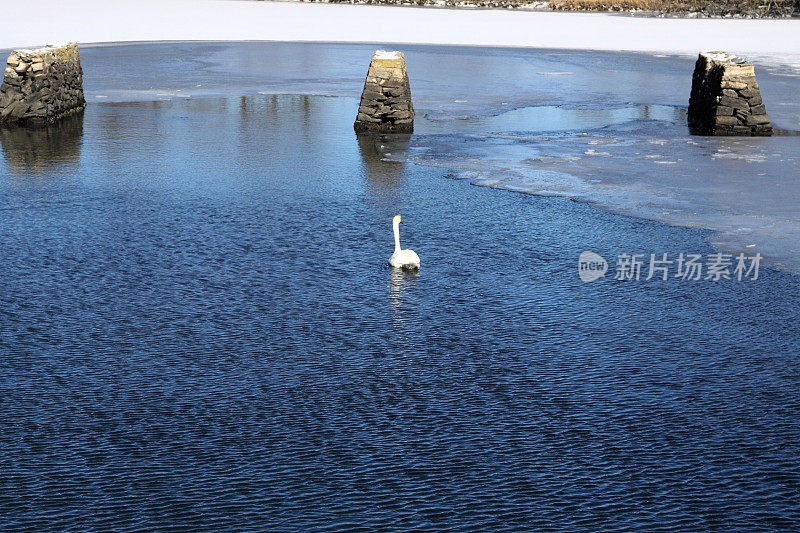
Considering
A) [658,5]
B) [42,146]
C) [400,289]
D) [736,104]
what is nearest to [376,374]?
[400,289]

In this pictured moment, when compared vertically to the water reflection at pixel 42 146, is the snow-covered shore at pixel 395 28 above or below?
above

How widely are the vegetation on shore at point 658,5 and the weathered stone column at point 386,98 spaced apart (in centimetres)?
4326

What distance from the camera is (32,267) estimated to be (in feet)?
31.3

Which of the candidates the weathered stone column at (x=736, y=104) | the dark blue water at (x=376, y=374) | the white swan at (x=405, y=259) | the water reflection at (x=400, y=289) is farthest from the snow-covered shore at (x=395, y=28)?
the water reflection at (x=400, y=289)

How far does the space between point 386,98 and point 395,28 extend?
27766 mm

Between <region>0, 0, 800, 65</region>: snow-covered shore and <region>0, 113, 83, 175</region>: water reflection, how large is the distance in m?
15.6

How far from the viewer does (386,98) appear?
17.9 m

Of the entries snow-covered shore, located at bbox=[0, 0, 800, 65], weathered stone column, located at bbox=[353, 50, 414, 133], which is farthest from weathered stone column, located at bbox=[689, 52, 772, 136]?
snow-covered shore, located at bbox=[0, 0, 800, 65]

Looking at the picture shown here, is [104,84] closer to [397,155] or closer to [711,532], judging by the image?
[397,155]

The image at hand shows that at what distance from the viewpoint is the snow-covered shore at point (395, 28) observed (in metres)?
37.0

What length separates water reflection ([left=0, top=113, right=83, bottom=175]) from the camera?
14.8m

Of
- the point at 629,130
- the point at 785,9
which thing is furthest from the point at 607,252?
the point at 785,9

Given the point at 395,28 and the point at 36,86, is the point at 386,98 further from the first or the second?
the point at 395,28

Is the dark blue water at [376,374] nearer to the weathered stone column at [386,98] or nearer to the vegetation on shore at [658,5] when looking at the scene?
the weathered stone column at [386,98]
